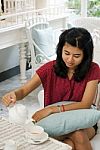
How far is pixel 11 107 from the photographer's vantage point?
1515 millimetres

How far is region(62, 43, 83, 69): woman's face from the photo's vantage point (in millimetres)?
1604

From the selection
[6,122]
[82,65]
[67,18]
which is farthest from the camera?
[67,18]

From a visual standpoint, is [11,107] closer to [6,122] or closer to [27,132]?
[6,122]

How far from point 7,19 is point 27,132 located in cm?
215

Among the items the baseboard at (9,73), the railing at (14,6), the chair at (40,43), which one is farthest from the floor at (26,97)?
the railing at (14,6)

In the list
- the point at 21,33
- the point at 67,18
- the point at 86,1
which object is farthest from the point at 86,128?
the point at 86,1

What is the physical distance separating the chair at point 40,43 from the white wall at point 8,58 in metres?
0.75

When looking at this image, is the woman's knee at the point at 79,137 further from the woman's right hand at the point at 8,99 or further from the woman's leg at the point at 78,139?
the woman's right hand at the point at 8,99

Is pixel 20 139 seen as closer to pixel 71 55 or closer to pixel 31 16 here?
pixel 71 55

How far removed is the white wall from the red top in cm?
226

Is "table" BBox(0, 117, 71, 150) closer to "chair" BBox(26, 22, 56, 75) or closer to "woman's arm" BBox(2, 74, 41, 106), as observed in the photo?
"woman's arm" BBox(2, 74, 41, 106)

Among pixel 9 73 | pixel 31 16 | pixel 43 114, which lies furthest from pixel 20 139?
pixel 9 73

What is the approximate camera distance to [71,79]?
67.2 inches

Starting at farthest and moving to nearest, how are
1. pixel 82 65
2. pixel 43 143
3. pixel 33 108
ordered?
pixel 33 108 → pixel 82 65 → pixel 43 143
